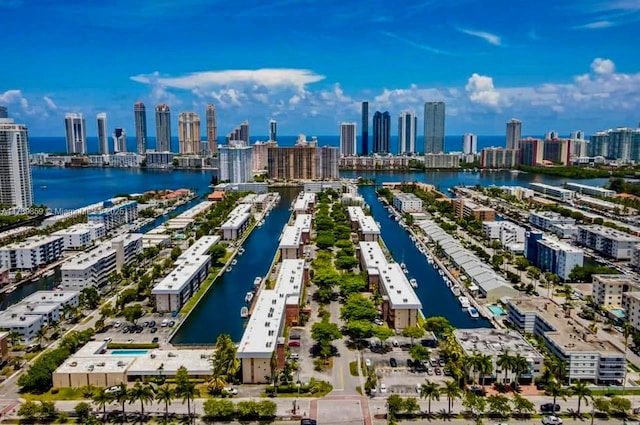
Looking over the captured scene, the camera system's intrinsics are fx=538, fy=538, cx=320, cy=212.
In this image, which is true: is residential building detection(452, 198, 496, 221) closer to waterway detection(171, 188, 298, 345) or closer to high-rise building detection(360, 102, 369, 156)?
waterway detection(171, 188, 298, 345)

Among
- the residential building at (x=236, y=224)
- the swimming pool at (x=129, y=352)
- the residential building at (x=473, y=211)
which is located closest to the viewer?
A: the swimming pool at (x=129, y=352)

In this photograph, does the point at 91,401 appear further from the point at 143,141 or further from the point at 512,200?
the point at 143,141

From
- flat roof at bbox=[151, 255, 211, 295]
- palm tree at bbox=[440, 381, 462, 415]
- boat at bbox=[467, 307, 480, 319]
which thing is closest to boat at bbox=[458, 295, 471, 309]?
boat at bbox=[467, 307, 480, 319]

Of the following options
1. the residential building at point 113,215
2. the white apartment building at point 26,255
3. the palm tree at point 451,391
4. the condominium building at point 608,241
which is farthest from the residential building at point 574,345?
the residential building at point 113,215

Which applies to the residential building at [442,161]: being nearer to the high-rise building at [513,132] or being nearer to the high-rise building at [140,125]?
the high-rise building at [513,132]

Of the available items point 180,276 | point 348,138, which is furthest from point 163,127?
point 180,276

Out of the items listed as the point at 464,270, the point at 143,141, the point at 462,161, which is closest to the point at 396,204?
the point at 464,270
